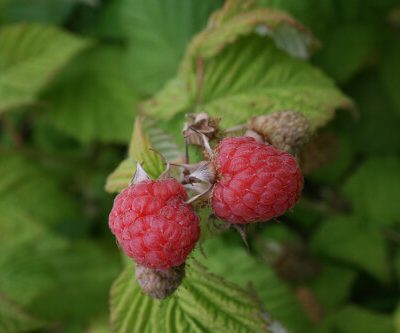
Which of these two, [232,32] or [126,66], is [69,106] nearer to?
[126,66]

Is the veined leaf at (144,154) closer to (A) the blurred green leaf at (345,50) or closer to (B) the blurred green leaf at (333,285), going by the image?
(A) the blurred green leaf at (345,50)

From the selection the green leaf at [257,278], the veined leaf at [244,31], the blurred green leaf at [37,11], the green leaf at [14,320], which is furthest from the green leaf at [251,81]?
the blurred green leaf at [37,11]

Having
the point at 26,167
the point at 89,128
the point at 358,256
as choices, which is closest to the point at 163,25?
the point at 89,128

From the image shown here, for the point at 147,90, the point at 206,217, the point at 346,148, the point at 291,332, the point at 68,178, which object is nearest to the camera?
the point at 206,217

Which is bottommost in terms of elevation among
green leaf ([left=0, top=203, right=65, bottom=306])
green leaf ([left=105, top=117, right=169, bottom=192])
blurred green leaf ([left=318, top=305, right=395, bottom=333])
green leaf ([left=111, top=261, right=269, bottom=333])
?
green leaf ([left=0, top=203, right=65, bottom=306])

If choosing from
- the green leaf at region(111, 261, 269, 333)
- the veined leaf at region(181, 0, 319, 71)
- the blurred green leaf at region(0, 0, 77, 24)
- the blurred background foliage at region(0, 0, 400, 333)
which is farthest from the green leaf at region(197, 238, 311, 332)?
the blurred green leaf at region(0, 0, 77, 24)

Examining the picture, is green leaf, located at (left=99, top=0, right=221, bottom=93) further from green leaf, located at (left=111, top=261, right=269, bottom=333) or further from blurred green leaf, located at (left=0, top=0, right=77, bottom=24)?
green leaf, located at (left=111, top=261, right=269, bottom=333)
